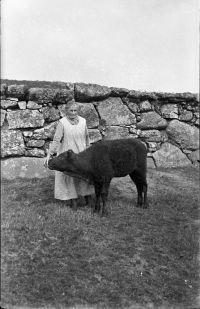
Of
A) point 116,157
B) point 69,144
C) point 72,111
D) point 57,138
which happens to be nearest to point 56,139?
point 57,138

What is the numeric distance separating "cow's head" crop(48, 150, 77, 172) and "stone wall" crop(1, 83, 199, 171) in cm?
304

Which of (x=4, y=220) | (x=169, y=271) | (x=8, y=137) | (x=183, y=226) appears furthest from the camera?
(x=8, y=137)

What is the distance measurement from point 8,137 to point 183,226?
4963mm

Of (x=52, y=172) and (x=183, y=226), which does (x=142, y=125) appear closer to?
(x=52, y=172)

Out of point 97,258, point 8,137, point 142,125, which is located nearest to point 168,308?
point 97,258

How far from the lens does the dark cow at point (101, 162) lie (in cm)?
748

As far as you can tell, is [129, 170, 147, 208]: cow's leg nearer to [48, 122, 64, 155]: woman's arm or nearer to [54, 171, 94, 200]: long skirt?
[54, 171, 94, 200]: long skirt

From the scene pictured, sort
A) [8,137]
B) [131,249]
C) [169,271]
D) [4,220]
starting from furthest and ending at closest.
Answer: [8,137], [4,220], [131,249], [169,271]

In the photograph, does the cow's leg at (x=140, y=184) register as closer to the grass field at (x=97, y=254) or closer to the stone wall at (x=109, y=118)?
the grass field at (x=97, y=254)

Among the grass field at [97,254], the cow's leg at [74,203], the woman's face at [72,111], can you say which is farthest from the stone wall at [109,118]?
the cow's leg at [74,203]

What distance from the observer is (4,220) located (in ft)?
23.5

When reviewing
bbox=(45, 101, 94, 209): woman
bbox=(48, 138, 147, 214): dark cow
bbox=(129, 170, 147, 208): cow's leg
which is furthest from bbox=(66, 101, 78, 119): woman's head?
bbox=(129, 170, 147, 208): cow's leg

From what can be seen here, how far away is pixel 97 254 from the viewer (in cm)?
626

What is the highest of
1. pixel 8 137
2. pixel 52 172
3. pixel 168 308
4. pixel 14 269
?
pixel 8 137
